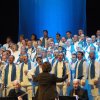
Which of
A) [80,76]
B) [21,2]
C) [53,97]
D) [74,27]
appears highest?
[21,2]

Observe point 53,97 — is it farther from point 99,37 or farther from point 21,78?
point 99,37

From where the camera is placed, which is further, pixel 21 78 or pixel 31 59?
pixel 31 59

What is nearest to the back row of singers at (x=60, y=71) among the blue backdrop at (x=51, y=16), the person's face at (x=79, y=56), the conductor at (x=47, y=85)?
the person's face at (x=79, y=56)

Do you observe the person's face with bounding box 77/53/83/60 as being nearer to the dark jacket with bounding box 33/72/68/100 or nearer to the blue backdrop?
the dark jacket with bounding box 33/72/68/100

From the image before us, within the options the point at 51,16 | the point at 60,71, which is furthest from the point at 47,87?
the point at 51,16

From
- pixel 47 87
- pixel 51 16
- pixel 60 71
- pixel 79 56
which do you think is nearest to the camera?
pixel 47 87

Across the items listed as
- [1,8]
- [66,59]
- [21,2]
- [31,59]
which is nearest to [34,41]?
[31,59]

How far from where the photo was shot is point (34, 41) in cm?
1374

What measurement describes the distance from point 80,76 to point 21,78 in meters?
1.58

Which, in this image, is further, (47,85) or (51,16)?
(51,16)

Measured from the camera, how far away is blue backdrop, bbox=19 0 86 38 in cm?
1630

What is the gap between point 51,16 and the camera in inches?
656

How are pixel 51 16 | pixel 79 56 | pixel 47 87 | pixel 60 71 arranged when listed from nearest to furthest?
pixel 47 87 → pixel 79 56 → pixel 60 71 → pixel 51 16

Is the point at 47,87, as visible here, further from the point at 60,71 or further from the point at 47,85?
the point at 60,71
